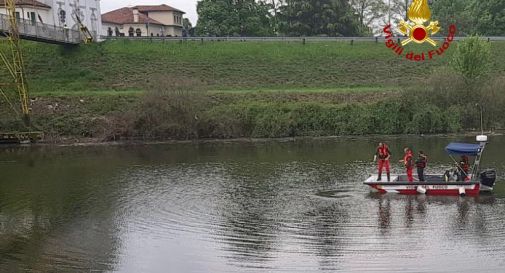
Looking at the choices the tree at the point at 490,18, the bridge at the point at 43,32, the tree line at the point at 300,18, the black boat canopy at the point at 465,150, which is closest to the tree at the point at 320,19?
the tree line at the point at 300,18

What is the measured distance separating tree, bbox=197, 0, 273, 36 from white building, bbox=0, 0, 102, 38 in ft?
44.7

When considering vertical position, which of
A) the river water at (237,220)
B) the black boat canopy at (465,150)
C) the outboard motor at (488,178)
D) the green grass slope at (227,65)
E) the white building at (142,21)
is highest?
the white building at (142,21)

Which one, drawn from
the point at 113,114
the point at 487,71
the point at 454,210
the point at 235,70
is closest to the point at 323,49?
the point at 235,70

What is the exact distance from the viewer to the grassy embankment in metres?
44.2

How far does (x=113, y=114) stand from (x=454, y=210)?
31665 mm

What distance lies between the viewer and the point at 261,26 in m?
74.0

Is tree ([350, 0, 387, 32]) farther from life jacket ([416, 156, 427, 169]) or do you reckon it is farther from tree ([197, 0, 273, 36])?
life jacket ([416, 156, 427, 169])

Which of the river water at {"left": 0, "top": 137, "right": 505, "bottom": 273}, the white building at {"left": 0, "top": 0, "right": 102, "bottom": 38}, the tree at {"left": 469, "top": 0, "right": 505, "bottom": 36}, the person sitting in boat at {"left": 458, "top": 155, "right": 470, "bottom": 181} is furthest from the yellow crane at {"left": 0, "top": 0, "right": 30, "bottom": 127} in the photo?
the tree at {"left": 469, "top": 0, "right": 505, "bottom": 36}

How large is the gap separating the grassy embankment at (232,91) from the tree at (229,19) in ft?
31.3

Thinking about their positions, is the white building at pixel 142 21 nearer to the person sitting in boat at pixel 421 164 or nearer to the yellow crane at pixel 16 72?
the yellow crane at pixel 16 72

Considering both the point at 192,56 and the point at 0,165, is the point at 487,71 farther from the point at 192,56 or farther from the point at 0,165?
the point at 0,165

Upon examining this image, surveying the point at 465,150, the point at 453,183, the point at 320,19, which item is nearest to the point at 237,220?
the point at 453,183

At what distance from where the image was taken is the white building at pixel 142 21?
258 ft

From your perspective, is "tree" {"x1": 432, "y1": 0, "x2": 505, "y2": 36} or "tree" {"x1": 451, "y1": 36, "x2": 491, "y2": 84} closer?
"tree" {"x1": 451, "y1": 36, "x2": 491, "y2": 84}
